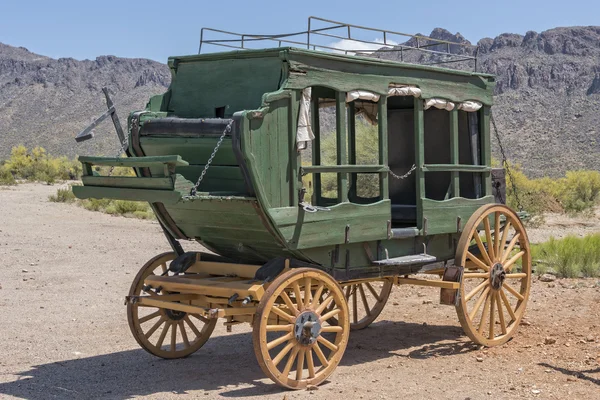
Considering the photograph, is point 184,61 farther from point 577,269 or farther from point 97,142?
point 97,142

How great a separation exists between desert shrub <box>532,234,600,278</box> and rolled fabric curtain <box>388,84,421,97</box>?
5547 mm

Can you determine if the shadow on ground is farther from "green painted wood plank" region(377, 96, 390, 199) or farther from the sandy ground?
"green painted wood plank" region(377, 96, 390, 199)

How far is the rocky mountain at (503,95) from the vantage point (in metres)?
45.7

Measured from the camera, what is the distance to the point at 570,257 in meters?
12.2

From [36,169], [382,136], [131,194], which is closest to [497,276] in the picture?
[382,136]

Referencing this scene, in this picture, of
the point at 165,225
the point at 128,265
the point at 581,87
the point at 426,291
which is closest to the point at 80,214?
the point at 128,265

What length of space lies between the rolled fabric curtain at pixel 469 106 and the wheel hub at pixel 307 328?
108 inches

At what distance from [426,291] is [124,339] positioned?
4.39 metres

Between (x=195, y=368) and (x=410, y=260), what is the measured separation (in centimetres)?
208

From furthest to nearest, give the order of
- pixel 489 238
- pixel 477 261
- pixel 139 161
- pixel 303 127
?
pixel 489 238
pixel 477 261
pixel 303 127
pixel 139 161

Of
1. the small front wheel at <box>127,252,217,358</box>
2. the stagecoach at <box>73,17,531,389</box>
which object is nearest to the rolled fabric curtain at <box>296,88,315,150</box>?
the stagecoach at <box>73,17,531,389</box>

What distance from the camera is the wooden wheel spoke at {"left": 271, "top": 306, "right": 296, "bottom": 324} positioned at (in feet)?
20.1

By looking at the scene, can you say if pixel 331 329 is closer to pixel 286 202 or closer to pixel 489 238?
pixel 286 202

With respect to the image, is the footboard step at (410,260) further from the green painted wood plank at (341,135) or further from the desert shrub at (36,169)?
the desert shrub at (36,169)
